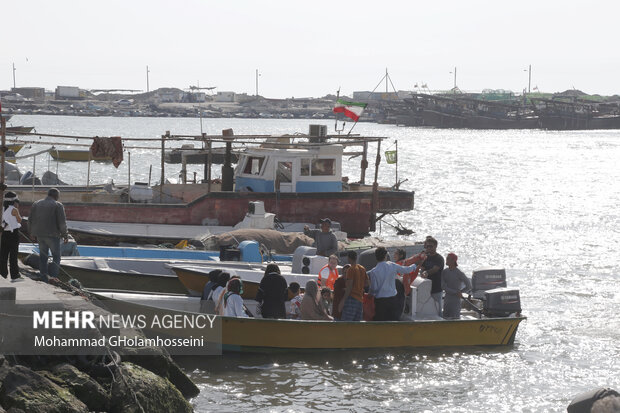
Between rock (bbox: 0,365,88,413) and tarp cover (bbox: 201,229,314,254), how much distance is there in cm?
1006

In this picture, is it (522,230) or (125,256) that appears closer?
(125,256)

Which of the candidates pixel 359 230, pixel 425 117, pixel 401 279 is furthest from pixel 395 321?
pixel 425 117

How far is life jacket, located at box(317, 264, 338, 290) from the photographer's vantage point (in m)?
17.1

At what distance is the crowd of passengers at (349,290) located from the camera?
15.8m

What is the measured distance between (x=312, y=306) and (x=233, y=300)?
147 centimetres

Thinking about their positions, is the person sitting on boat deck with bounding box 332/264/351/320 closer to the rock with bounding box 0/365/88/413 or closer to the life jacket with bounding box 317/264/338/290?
the life jacket with bounding box 317/264/338/290

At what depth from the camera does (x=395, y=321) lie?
54.7 feet

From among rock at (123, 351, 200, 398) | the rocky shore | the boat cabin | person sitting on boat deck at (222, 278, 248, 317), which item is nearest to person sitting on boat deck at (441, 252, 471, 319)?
person sitting on boat deck at (222, 278, 248, 317)

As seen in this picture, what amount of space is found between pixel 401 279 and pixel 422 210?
32.5 meters

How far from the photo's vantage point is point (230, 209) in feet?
82.4

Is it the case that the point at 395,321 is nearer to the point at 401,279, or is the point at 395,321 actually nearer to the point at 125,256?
the point at 401,279

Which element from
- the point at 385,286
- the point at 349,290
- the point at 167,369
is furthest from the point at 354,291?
the point at 167,369

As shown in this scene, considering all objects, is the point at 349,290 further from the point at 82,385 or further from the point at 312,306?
the point at 82,385

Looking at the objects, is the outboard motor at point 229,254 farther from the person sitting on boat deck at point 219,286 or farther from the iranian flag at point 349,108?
the iranian flag at point 349,108
